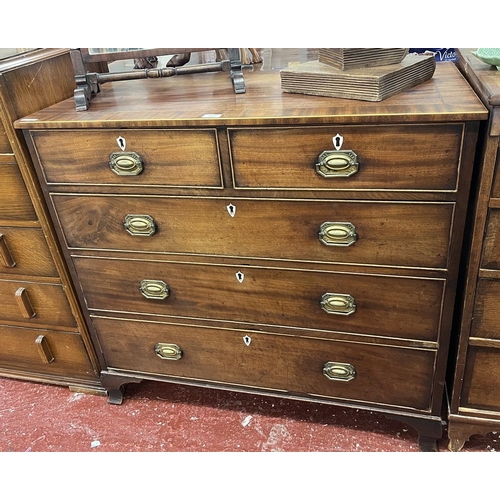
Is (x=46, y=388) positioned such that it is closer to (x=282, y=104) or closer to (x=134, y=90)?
(x=134, y=90)

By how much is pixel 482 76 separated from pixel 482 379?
781 mm

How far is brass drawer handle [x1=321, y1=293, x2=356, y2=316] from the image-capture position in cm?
130

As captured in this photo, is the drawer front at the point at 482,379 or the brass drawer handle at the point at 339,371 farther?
the brass drawer handle at the point at 339,371

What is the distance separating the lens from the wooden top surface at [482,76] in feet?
3.25

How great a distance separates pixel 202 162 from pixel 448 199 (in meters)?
0.60

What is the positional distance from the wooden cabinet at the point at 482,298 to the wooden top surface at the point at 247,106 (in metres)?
0.04

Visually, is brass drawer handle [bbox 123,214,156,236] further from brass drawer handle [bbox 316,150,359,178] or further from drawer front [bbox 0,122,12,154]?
brass drawer handle [bbox 316,150,359,178]

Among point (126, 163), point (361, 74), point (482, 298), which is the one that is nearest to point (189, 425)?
point (126, 163)

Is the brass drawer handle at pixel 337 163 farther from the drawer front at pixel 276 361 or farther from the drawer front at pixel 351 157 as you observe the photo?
the drawer front at pixel 276 361

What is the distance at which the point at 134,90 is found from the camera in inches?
58.1

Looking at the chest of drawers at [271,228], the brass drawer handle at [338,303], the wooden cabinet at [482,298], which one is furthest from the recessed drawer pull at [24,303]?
the wooden cabinet at [482,298]

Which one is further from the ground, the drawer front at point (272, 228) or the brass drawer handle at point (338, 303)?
the drawer front at point (272, 228)

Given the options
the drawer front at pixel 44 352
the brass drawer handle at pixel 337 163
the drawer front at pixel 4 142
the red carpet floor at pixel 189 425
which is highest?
the drawer front at pixel 4 142

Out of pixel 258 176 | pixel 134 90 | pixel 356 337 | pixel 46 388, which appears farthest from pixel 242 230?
pixel 46 388
